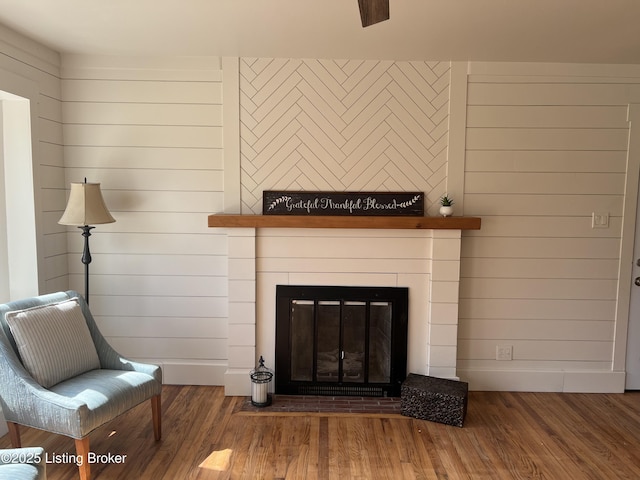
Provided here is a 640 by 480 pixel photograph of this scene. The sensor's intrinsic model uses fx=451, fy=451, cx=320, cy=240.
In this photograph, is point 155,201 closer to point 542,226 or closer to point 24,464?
point 24,464

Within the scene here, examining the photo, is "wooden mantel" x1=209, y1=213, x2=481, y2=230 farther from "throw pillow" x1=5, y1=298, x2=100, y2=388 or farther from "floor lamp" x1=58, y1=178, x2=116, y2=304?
"throw pillow" x1=5, y1=298, x2=100, y2=388

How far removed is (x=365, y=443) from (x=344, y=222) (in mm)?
1420

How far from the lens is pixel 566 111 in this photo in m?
3.29

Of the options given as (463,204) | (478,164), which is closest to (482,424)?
(463,204)

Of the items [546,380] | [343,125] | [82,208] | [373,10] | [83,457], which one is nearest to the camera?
[373,10]

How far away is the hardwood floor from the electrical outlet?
12.9 inches

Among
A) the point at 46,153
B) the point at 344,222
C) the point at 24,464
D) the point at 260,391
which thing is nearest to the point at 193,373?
the point at 260,391

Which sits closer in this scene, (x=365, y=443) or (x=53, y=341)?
(x=53, y=341)

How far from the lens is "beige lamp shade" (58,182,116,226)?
290 centimetres

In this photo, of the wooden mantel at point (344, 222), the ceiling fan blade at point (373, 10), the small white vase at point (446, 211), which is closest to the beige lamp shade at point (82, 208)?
the wooden mantel at point (344, 222)

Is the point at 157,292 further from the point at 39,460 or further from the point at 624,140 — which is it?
the point at 624,140

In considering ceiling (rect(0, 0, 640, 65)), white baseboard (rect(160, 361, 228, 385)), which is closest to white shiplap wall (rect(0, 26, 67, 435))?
ceiling (rect(0, 0, 640, 65))

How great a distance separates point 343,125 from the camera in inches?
129

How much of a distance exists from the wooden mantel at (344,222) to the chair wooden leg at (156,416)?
119 cm
